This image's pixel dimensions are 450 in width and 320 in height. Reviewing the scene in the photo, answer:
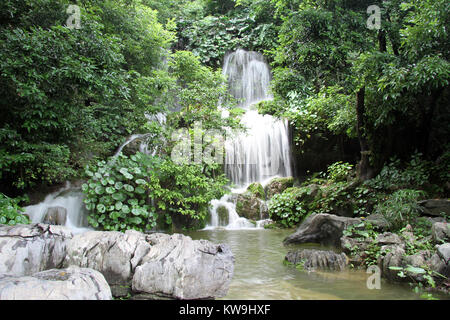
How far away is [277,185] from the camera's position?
32.6 feet

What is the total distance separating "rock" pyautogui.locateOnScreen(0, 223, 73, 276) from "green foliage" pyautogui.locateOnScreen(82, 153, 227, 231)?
2944 mm

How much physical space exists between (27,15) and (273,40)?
12.3m

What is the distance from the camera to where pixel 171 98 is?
8836 mm

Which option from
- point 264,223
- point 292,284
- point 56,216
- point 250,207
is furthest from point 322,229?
Answer: point 56,216

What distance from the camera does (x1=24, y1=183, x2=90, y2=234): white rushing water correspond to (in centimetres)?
662

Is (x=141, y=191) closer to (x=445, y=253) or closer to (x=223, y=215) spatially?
(x=223, y=215)

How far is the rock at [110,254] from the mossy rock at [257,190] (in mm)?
6391

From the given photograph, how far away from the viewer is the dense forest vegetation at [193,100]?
5.19m

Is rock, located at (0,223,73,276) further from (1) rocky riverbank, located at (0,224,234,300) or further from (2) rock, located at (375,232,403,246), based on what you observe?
(2) rock, located at (375,232,403,246)

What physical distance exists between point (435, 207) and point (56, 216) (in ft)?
26.6
